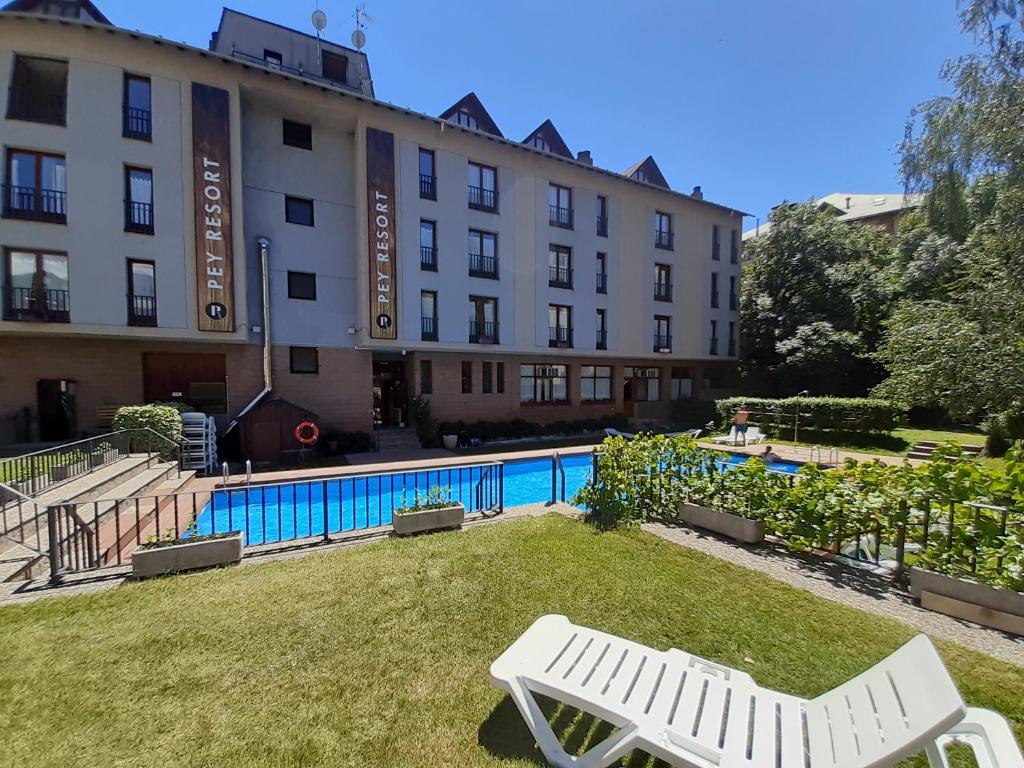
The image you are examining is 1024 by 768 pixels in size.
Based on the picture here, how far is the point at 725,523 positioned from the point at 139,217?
17.8m

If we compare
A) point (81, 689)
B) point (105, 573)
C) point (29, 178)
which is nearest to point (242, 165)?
point (29, 178)

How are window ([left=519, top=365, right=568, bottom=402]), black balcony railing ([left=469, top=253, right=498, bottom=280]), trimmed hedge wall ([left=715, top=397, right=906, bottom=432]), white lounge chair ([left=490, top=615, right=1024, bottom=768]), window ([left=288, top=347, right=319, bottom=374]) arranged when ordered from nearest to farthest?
1. white lounge chair ([left=490, top=615, right=1024, bottom=768])
2. window ([left=288, top=347, right=319, bottom=374])
3. trimmed hedge wall ([left=715, top=397, right=906, bottom=432])
4. black balcony railing ([left=469, top=253, right=498, bottom=280])
5. window ([left=519, top=365, right=568, bottom=402])

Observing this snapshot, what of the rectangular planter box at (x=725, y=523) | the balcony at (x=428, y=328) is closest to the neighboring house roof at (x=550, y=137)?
the balcony at (x=428, y=328)

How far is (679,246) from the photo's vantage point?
2455 cm

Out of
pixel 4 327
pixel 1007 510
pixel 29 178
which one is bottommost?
pixel 1007 510

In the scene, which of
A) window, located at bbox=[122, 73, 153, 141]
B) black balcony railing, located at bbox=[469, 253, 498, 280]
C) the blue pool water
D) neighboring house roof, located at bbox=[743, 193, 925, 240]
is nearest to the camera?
the blue pool water

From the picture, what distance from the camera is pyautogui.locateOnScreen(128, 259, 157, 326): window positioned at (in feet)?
43.4

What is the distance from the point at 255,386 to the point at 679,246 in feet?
73.7

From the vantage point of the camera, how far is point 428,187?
17.5m

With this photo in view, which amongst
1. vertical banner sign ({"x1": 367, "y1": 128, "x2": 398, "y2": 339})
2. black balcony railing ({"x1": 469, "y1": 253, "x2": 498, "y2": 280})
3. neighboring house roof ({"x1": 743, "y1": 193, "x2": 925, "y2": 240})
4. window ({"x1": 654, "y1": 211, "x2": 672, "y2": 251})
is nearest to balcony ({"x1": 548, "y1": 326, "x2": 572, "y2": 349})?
black balcony railing ({"x1": 469, "y1": 253, "x2": 498, "y2": 280})

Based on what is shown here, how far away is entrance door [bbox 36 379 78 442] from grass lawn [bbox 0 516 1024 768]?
517 inches

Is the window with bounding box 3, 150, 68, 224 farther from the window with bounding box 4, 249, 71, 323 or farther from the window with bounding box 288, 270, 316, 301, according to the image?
the window with bounding box 288, 270, 316, 301

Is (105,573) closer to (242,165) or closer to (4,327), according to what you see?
(4,327)

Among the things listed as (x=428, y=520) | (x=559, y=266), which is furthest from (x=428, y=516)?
(x=559, y=266)
